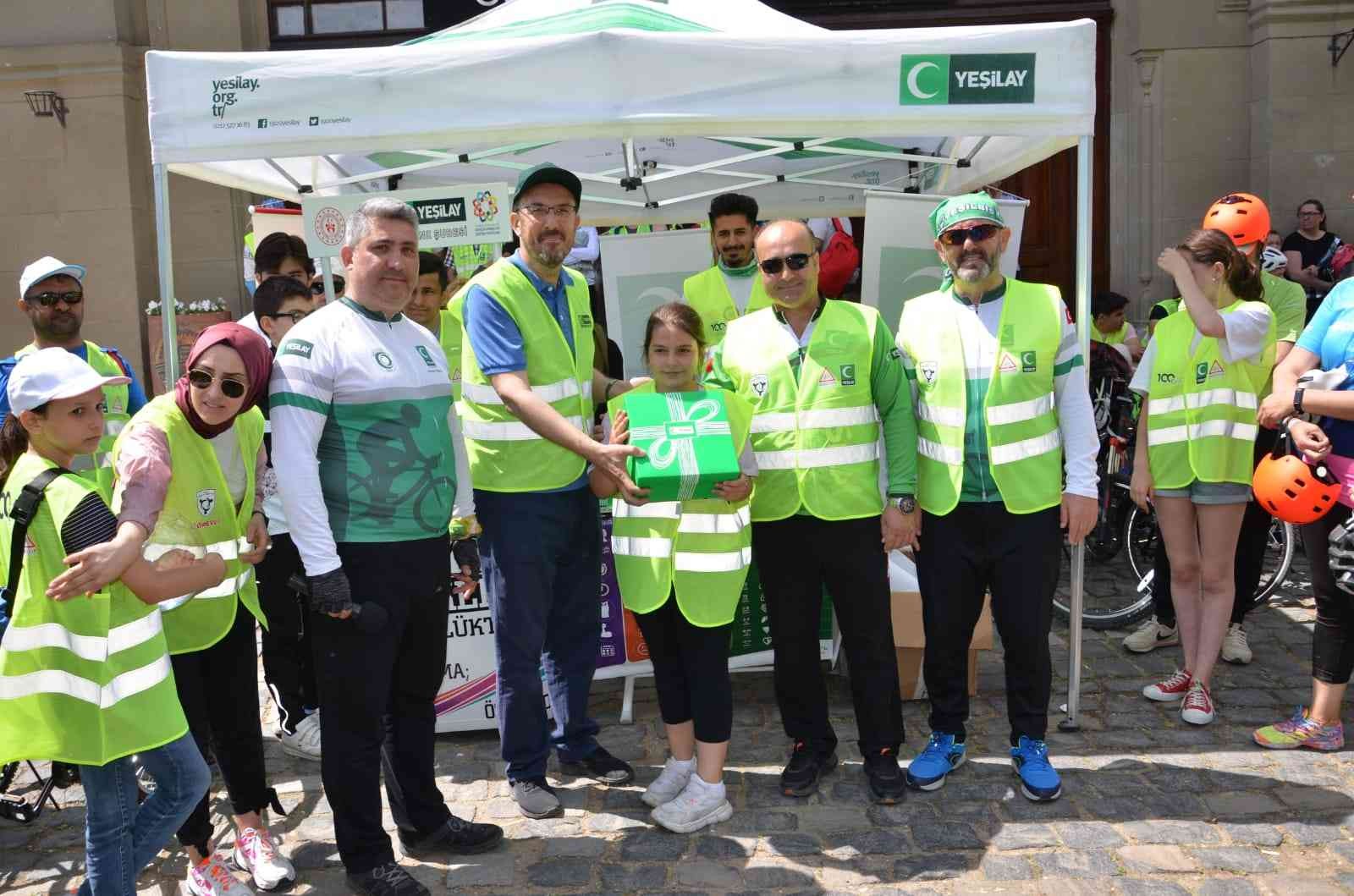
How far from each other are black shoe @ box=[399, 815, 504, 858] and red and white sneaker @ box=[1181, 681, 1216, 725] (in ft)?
9.05

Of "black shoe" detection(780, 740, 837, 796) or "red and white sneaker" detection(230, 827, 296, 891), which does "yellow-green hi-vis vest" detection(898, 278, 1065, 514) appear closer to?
"black shoe" detection(780, 740, 837, 796)

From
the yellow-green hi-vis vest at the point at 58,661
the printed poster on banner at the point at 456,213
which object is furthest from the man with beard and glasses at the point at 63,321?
the yellow-green hi-vis vest at the point at 58,661

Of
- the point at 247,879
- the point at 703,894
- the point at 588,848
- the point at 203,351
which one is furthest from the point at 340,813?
the point at 203,351

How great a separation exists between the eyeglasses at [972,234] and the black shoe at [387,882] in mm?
2671

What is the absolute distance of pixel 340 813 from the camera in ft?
11.7

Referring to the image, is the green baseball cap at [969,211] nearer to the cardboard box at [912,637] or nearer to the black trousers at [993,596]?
the black trousers at [993,596]

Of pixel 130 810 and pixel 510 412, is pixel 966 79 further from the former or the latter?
pixel 130 810

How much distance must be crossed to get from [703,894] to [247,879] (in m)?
1.42

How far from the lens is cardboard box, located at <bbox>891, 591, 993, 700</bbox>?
5.03 metres

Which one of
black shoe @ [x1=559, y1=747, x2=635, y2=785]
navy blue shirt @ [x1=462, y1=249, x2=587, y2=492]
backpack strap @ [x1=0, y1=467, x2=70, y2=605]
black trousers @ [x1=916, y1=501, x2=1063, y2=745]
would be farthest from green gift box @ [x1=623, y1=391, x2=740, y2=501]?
backpack strap @ [x1=0, y1=467, x2=70, y2=605]

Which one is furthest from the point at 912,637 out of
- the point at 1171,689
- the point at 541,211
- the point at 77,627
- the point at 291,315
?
the point at 77,627

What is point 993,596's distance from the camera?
168 inches

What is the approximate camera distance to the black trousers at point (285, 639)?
4.49 m

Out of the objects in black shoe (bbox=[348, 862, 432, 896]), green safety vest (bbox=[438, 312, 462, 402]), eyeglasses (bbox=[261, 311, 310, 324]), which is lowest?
black shoe (bbox=[348, 862, 432, 896])
